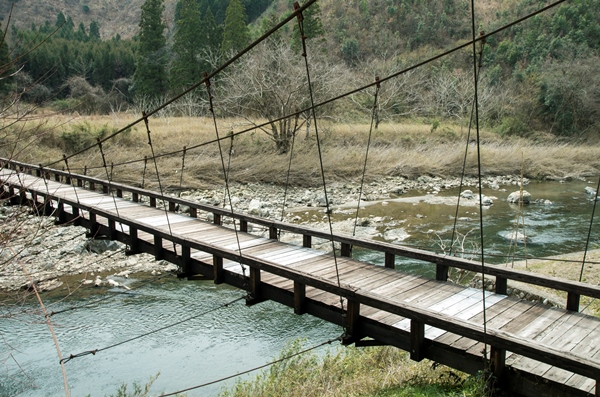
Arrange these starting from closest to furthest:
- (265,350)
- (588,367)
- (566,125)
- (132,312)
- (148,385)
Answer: (588,367)
(148,385)
(265,350)
(132,312)
(566,125)

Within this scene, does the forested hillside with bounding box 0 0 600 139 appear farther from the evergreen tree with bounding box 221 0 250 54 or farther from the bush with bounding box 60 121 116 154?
the bush with bounding box 60 121 116 154

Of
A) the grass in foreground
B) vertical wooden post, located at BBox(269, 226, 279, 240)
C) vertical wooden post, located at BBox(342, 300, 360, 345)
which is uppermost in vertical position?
vertical wooden post, located at BBox(269, 226, 279, 240)

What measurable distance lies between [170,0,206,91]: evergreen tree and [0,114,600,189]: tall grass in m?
7.10

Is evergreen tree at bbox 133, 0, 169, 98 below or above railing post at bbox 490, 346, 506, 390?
above

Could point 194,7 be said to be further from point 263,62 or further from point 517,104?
point 517,104

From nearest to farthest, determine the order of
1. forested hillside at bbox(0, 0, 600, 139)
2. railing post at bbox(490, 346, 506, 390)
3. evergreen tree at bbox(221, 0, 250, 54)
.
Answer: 1. railing post at bbox(490, 346, 506, 390)
2. forested hillside at bbox(0, 0, 600, 139)
3. evergreen tree at bbox(221, 0, 250, 54)

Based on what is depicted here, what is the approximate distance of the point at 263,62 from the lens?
58.4ft

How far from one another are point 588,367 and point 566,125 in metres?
26.1

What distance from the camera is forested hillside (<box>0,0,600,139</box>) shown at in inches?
747

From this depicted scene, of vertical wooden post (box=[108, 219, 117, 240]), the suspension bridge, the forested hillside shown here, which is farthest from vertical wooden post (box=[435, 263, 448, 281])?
the forested hillside

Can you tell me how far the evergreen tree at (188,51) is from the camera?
89.7ft

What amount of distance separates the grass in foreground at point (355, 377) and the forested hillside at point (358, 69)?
11.8 meters

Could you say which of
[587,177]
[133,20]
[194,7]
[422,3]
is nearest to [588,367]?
[587,177]

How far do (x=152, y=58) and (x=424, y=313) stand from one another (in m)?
28.1
